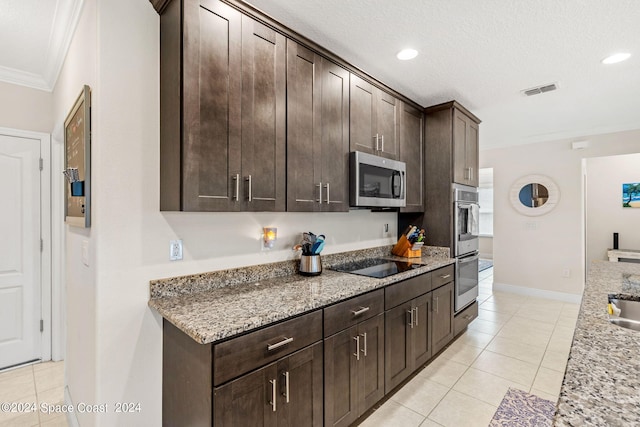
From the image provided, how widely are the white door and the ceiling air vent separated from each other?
4.59 meters

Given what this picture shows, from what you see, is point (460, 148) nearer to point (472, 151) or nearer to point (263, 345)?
point (472, 151)

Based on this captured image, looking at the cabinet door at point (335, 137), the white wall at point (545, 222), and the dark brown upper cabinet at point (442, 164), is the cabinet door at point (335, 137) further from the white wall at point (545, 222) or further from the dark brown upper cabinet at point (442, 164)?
the white wall at point (545, 222)

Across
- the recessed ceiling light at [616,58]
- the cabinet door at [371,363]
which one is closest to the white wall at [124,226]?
the cabinet door at [371,363]

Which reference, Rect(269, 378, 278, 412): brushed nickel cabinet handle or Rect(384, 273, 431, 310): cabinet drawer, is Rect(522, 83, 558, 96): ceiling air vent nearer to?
Rect(384, 273, 431, 310): cabinet drawer

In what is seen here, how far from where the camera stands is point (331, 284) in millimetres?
1971

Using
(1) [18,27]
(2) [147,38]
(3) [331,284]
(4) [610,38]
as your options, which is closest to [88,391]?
(3) [331,284]

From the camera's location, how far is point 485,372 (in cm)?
261

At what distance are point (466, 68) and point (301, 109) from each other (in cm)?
149

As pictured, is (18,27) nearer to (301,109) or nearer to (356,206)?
(301,109)

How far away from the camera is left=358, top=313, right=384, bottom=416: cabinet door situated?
190cm

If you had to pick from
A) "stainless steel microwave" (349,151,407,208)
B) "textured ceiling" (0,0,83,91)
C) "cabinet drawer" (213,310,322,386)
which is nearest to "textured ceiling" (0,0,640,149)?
"textured ceiling" (0,0,83,91)

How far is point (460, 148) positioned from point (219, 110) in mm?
2653

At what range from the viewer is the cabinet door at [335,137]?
2.17 meters

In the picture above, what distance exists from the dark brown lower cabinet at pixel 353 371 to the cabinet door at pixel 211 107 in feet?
3.25
